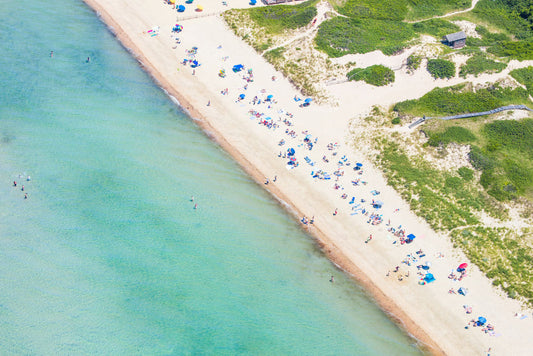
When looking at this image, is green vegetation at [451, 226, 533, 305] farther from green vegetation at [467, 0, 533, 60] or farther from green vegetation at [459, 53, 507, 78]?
green vegetation at [467, 0, 533, 60]

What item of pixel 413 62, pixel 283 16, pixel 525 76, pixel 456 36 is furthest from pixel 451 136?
pixel 283 16

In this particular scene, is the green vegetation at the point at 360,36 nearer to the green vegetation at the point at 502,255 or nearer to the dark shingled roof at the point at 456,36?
the dark shingled roof at the point at 456,36

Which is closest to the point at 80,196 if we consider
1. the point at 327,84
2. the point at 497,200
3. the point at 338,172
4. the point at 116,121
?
the point at 116,121

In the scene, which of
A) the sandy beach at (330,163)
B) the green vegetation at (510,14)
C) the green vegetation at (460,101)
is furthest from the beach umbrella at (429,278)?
the green vegetation at (510,14)

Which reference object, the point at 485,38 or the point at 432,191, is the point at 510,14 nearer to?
the point at 485,38

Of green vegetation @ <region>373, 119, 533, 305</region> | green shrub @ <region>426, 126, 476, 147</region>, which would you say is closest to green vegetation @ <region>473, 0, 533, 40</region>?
green vegetation @ <region>373, 119, 533, 305</region>

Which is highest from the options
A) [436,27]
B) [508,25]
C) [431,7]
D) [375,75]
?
[431,7]

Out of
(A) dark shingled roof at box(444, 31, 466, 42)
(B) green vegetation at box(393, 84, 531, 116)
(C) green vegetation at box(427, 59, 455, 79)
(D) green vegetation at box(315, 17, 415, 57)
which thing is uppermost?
(A) dark shingled roof at box(444, 31, 466, 42)
